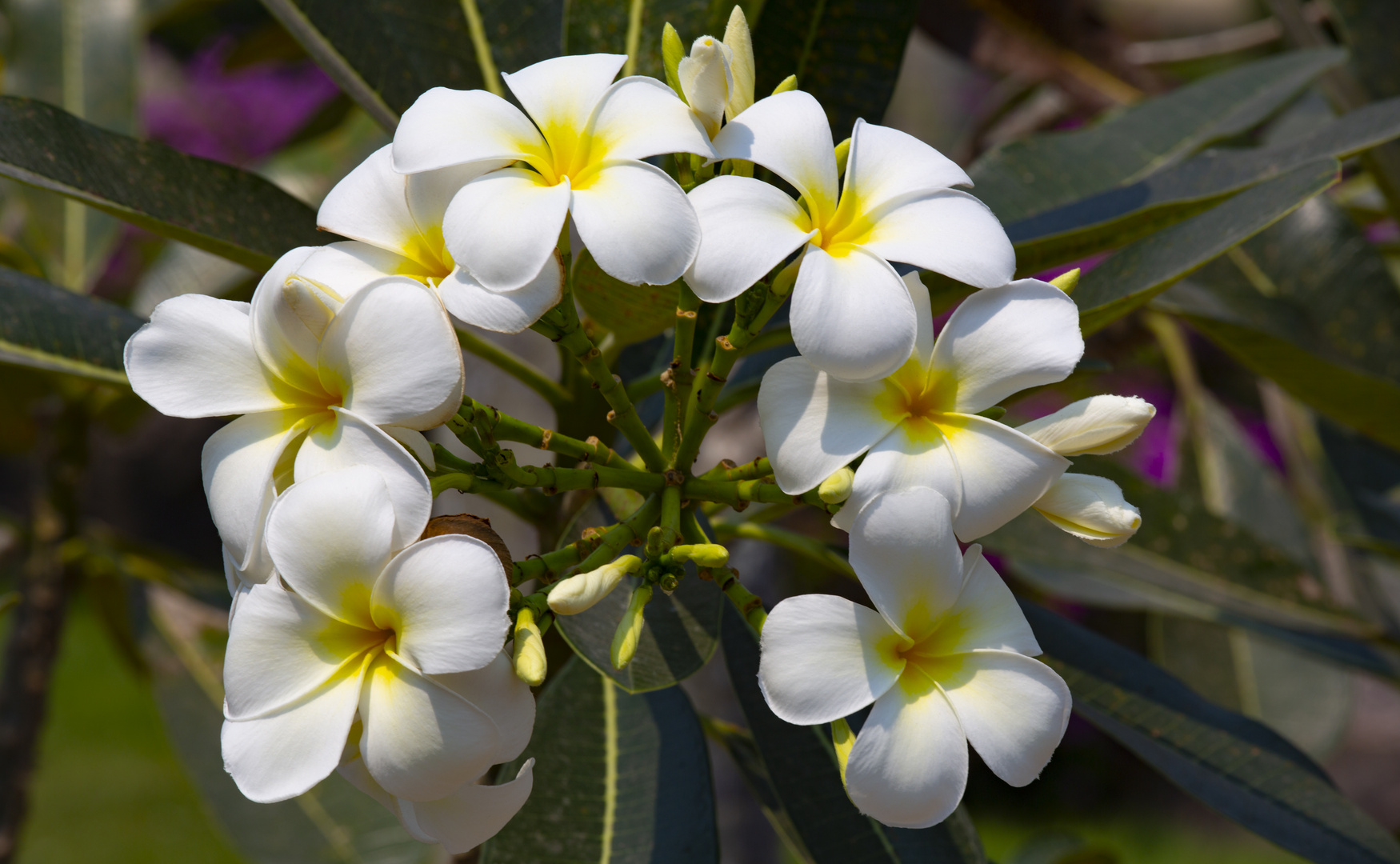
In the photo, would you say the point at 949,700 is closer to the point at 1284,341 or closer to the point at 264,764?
the point at 264,764

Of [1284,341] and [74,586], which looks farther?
[74,586]

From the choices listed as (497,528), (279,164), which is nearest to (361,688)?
(497,528)

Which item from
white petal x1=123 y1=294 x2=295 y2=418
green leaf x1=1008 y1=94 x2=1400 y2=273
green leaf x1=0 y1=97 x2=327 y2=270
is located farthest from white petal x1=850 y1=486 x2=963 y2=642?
green leaf x1=0 y1=97 x2=327 y2=270

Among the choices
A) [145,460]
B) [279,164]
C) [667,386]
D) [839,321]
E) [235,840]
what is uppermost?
[839,321]

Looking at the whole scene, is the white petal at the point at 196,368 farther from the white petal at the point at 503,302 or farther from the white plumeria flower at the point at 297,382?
the white petal at the point at 503,302

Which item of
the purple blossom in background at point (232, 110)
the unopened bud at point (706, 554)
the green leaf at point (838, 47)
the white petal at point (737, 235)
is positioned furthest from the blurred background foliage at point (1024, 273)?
the purple blossom in background at point (232, 110)

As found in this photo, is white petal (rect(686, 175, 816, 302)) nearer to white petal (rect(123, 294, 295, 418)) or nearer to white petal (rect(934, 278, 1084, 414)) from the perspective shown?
white petal (rect(934, 278, 1084, 414))
